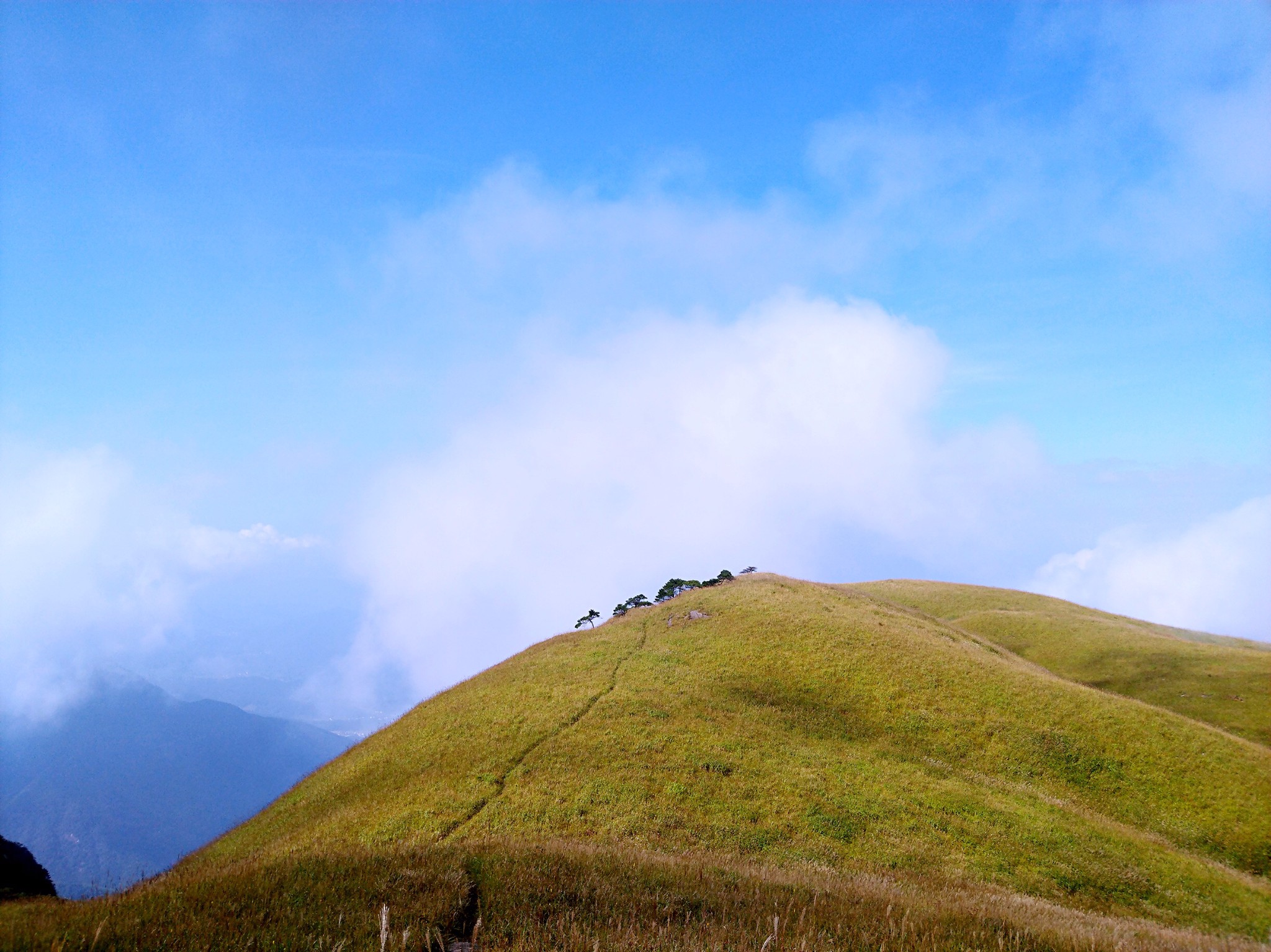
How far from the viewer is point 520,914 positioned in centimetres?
821

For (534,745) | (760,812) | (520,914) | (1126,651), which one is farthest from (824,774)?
(1126,651)

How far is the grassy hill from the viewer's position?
27.8 ft

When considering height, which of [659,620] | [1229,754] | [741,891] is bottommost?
[1229,754]

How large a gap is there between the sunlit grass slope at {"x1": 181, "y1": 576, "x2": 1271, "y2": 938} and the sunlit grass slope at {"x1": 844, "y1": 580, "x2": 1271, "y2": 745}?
27.9 m

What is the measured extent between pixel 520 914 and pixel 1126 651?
90.3 metres

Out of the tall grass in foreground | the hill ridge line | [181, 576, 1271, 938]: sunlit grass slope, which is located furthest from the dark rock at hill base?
the hill ridge line

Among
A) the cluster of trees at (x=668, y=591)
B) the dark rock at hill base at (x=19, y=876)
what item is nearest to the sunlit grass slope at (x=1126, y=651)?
the cluster of trees at (x=668, y=591)

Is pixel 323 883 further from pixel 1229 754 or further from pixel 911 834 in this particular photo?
pixel 1229 754

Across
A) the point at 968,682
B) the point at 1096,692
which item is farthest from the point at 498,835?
the point at 1096,692

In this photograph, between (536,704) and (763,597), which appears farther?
(763,597)

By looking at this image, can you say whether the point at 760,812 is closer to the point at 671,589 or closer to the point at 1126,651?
the point at 671,589

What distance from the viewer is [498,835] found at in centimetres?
2084

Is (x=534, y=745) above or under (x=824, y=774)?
above

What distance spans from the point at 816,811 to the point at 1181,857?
17.8 meters
